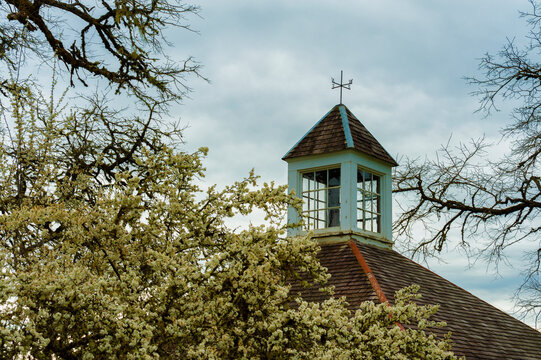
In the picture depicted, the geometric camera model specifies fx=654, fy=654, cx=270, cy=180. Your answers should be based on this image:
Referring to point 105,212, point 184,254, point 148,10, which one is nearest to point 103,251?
point 105,212

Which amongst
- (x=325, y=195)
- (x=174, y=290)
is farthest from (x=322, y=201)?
(x=174, y=290)

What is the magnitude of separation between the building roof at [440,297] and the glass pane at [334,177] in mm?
1514

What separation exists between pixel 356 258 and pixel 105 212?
7081mm

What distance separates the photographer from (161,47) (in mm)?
12492

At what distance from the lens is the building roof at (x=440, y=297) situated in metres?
11.7

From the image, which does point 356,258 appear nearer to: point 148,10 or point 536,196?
point 536,196

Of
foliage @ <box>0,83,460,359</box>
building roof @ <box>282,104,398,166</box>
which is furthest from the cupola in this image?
foliage @ <box>0,83,460,359</box>

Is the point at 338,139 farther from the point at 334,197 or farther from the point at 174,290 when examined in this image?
the point at 174,290

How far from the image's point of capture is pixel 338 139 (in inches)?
566

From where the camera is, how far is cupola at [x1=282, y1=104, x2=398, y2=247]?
13.8 metres

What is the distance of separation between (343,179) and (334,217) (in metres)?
0.85

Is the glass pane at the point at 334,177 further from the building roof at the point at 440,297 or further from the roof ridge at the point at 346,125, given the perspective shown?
Result: the building roof at the point at 440,297

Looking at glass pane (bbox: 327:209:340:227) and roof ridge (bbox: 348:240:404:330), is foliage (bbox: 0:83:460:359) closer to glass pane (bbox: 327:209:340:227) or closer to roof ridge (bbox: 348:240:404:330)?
roof ridge (bbox: 348:240:404:330)

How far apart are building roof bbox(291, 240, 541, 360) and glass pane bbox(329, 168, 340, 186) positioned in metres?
1.51
